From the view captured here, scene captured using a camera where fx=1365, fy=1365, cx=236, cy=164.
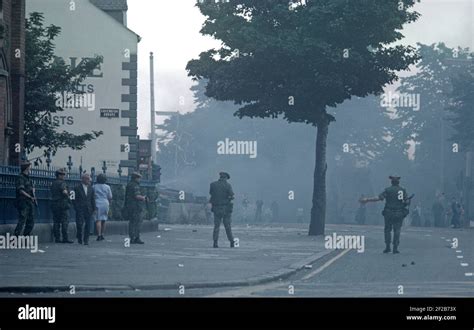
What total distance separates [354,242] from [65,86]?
39.8 feet

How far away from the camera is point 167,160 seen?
132 meters

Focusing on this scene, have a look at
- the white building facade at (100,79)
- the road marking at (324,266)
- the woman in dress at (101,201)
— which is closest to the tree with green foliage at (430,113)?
the white building facade at (100,79)

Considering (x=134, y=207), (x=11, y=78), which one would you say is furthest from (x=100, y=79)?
(x=134, y=207)

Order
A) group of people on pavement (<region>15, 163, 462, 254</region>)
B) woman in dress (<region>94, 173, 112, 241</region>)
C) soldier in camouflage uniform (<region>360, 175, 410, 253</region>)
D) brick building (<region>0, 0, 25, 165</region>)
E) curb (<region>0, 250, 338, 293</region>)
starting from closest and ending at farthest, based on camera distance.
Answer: curb (<region>0, 250, 338, 293</region>) → group of people on pavement (<region>15, 163, 462, 254</region>) → soldier in camouflage uniform (<region>360, 175, 410, 253</region>) → woman in dress (<region>94, 173, 112, 241</region>) → brick building (<region>0, 0, 25, 165</region>)

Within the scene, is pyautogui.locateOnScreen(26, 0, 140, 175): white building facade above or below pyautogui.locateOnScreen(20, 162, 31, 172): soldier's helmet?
above

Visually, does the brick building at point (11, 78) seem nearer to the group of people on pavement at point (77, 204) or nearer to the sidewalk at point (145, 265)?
the group of people on pavement at point (77, 204)

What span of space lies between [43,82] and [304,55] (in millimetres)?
8982

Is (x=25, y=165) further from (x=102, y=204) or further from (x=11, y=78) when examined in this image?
(x=11, y=78)

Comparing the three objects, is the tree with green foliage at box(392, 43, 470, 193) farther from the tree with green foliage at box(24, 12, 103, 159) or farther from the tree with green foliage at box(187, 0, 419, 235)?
the tree with green foliage at box(24, 12, 103, 159)

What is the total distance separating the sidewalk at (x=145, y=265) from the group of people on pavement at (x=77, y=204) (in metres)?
0.60

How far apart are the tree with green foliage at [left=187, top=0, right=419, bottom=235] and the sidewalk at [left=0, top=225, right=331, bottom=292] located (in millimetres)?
10698

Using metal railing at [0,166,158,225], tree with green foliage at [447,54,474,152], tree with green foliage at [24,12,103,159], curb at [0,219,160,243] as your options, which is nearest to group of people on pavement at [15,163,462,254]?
curb at [0,219,160,243]

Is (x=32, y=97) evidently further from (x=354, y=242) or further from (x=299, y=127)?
(x=299, y=127)

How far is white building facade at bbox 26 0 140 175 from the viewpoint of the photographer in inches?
2271
